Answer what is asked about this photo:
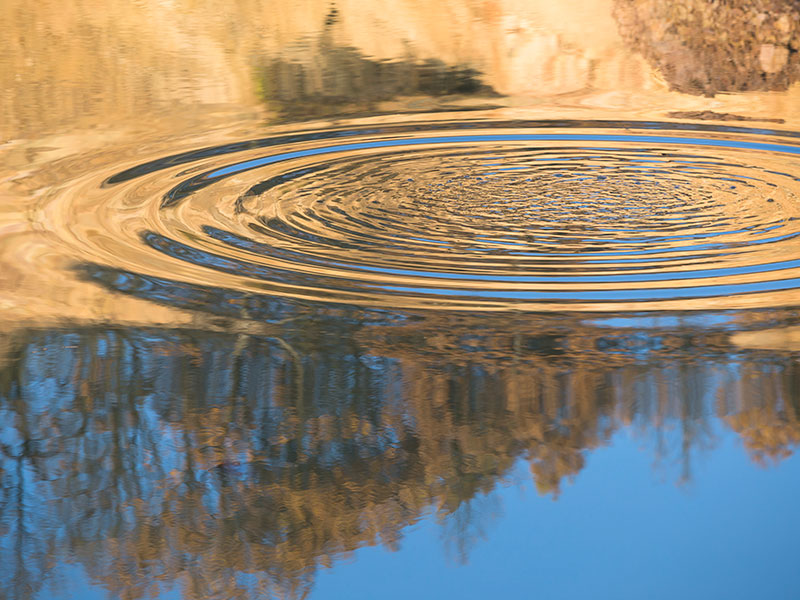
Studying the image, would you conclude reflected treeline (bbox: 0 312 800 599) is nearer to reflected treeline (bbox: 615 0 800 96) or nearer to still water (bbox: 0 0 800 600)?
still water (bbox: 0 0 800 600)

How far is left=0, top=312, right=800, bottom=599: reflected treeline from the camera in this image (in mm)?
2084

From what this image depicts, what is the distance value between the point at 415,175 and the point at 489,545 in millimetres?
3110

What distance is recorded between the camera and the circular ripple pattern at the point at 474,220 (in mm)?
3459

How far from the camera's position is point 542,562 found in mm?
2021

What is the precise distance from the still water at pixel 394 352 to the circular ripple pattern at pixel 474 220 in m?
0.02

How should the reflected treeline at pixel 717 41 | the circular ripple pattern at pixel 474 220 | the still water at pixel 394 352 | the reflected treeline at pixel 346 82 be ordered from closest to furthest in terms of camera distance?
the still water at pixel 394 352, the circular ripple pattern at pixel 474 220, the reflected treeline at pixel 346 82, the reflected treeline at pixel 717 41

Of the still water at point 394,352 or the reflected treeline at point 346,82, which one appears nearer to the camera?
the still water at point 394,352

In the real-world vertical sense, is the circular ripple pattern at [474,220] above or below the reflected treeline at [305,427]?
above

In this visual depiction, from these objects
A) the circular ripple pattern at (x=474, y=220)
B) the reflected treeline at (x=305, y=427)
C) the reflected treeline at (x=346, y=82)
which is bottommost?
the reflected treeline at (x=305, y=427)

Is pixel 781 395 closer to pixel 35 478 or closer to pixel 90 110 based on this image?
pixel 35 478

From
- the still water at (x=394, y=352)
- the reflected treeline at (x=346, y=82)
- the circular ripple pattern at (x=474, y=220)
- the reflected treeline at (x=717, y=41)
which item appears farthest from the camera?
the reflected treeline at (x=717, y=41)

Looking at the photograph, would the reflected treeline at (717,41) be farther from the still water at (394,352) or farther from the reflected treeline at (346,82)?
the reflected treeline at (346,82)

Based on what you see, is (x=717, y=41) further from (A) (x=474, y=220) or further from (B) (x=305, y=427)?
(B) (x=305, y=427)

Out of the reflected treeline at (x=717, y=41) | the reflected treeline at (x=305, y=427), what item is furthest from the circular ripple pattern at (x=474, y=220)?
the reflected treeline at (x=717, y=41)
